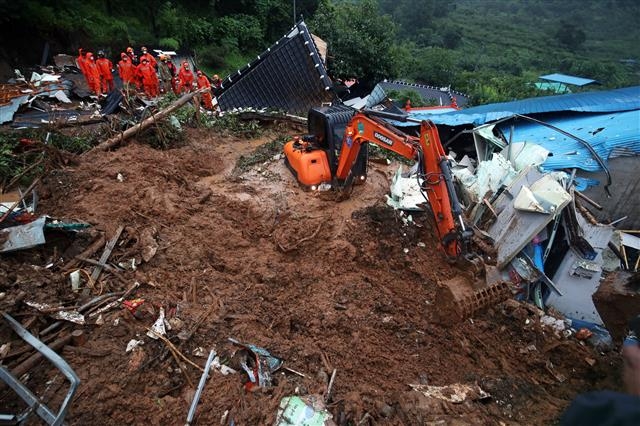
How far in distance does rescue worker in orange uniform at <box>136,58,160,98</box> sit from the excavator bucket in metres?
12.1

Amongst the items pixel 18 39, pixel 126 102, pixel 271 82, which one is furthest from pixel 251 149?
pixel 18 39

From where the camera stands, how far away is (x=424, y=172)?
485 centimetres

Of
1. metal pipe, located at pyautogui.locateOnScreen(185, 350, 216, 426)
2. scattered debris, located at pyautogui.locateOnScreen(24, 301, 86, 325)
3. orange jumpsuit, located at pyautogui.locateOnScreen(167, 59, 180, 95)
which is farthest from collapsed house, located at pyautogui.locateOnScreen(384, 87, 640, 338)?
orange jumpsuit, located at pyautogui.locateOnScreen(167, 59, 180, 95)

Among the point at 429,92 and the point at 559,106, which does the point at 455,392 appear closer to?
the point at 559,106

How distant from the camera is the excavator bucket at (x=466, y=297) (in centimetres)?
382

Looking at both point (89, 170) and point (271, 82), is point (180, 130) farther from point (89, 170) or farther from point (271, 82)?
point (271, 82)

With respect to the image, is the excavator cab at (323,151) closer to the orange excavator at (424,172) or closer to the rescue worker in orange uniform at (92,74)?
the orange excavator at (424,172)

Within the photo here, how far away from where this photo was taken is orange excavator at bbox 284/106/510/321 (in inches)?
159

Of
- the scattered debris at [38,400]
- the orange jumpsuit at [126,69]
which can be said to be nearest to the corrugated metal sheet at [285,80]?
the orange jumpsuit at [126,69]

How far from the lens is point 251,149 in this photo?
32.7ft

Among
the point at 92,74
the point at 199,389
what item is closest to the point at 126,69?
the point at 92,74

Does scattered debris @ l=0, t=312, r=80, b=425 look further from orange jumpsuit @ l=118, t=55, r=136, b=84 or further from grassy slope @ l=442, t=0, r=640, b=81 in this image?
grassy slope @ l=442, t=0, r=640, b=81

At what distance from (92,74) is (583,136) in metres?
14.0

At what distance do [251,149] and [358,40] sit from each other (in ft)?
38.1
